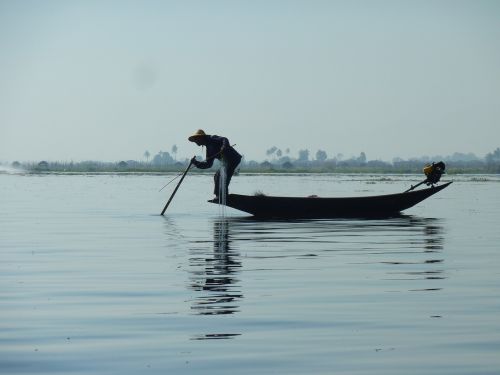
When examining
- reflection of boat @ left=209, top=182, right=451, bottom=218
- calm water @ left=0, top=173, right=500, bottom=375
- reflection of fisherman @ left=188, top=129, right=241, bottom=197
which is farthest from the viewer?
reflection of boat @ left=209, top=182, right=451, bottom=218

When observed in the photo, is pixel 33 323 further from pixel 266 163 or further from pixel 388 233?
pixel 266 163

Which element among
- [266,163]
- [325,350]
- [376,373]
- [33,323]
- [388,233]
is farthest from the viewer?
[266,163]

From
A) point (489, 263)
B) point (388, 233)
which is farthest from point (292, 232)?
point (489, 263)

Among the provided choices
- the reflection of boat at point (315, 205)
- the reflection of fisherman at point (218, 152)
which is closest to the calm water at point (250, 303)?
the reflection of fisherman at point (218, 152)

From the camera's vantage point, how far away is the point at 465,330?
10414mm

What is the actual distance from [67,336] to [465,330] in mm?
3897

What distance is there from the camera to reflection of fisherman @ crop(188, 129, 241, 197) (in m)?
28.7

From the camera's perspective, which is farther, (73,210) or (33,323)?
(73,210)

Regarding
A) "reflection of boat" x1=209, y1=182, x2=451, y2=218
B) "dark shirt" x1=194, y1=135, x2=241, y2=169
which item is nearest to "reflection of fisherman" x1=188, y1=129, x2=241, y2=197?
"dark shirt" x1=194, y1=135, x2=241, y2=169

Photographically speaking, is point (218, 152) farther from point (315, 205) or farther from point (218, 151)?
point (315, 205)

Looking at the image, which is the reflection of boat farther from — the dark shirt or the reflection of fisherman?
the dark shirt

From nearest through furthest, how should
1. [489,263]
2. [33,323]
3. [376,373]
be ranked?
Answer: 1. [376,373]
2. [33,323]
3. [489,263]

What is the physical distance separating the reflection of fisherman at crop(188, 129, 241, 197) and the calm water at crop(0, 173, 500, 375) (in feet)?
15.4

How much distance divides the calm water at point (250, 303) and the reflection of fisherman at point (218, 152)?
15.4 feet
